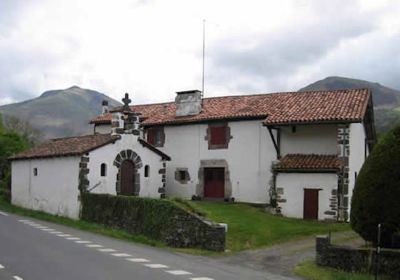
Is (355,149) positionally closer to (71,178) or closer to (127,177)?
(127,177)

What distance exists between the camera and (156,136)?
123ft

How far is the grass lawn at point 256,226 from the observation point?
71.9 ft

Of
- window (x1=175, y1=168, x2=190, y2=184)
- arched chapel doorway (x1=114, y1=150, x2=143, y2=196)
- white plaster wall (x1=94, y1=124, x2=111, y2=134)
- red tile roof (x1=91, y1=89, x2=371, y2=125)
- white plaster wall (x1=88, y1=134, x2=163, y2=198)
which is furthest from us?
white plaster wall (x1=94, y1=124, x2=111, y2=134)

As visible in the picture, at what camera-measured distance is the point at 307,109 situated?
3109 cm

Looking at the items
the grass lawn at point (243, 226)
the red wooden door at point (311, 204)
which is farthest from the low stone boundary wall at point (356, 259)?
the red wooden door at point (311, 204)

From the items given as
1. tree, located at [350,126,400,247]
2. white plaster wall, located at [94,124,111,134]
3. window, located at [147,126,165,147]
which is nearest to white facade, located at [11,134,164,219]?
window, located at [147,126,165,147]

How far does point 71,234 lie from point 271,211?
1175cm

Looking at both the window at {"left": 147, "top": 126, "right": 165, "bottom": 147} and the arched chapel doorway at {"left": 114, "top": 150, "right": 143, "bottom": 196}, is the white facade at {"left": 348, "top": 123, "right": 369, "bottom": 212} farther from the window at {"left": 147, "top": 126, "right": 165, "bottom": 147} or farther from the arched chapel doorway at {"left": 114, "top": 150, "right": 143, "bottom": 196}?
the window at {"left": 147, "top": 126, "right": 165, "bottom": 147}

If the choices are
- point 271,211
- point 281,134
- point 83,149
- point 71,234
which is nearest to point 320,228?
point 271,211

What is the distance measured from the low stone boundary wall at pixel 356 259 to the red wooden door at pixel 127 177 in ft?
53.5

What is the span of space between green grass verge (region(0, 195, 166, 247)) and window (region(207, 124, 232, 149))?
10.2m

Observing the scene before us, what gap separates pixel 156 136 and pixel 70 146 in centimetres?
733

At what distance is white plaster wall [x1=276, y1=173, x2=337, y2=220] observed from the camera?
1120 inches

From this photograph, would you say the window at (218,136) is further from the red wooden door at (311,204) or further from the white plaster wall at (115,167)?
the red wooden door at (311,204)
